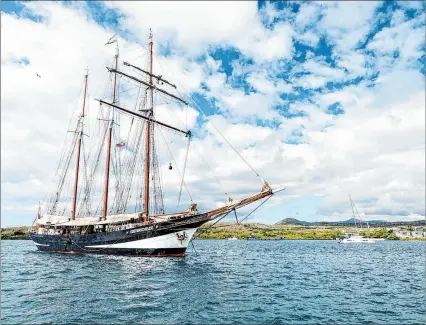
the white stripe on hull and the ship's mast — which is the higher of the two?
the ship's mast

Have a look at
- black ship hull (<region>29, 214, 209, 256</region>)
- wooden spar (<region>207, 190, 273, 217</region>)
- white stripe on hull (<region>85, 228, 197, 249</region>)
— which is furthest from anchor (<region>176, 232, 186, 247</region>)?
wooden spar (<region>207, 190, 273, 217</region>)

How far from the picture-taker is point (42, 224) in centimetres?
5722

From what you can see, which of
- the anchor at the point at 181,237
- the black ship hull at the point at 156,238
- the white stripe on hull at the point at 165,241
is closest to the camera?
the black ship hull at the point at 156,238

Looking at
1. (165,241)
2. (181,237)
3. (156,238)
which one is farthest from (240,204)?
(156,238)

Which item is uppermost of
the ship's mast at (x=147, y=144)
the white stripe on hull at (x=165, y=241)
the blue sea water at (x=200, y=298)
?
the ship's mast at (x=147, y=144)

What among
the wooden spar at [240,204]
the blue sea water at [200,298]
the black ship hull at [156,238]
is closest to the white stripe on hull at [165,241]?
the black ship hull at [156,238]

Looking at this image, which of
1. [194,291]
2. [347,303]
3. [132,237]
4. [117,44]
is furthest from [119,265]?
[117,44]

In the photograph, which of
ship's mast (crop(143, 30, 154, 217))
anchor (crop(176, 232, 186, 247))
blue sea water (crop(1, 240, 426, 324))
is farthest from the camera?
ship's mast (crop(143, 30, 154, 217))

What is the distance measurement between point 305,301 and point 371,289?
887cm

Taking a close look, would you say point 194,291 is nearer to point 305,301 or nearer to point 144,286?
point 144,286

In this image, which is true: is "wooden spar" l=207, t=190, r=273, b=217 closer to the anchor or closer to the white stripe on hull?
the white stripe on hull

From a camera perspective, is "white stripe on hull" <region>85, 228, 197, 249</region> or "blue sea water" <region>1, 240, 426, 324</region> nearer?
"blue sea water" <region>1, 240, 426, 324</region>

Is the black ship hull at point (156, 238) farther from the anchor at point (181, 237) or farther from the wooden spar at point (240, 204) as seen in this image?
the wooden spar at point (240, 204)

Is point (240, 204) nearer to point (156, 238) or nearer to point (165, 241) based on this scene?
point (165, 241)
